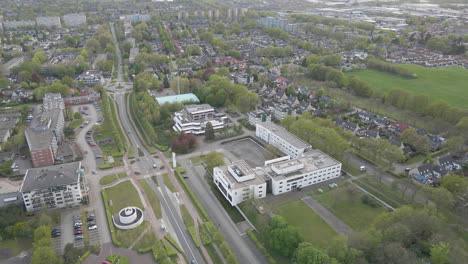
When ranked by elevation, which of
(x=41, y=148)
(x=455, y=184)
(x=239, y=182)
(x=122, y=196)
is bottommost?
(x=122, y=196)

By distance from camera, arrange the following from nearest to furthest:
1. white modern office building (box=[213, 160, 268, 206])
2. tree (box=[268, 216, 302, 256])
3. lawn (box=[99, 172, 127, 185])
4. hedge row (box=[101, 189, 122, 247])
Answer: tree (box=[268, 216, 302, 256]) → hedge row (box=[101, 189, 122, 247]) → white modern office building (box=[213, 160, 268, 206]) → lawn (box=[99, 172, 127, 185])

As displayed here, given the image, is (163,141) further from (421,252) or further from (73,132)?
(421,252)

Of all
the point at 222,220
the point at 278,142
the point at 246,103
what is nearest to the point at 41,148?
the point at 222,220

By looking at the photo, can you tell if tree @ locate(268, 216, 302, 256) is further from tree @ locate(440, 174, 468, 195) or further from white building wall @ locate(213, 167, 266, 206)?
tree @ locate(440, 174, 468, 195)

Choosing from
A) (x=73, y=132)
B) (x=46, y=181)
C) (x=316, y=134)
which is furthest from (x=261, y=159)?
(x=73, y=132)

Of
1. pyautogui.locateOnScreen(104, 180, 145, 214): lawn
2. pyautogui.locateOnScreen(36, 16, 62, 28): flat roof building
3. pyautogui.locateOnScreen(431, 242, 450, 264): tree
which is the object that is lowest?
pyautogui.locateOnScreen(104, 180, 145, 214): lawn

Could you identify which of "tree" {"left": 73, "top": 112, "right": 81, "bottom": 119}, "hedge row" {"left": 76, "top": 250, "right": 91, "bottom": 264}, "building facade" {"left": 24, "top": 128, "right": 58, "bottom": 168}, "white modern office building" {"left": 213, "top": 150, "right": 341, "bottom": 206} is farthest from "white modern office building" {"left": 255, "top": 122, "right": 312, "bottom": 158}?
"tree" {"left": 73, "top": 112, "right": 81, "bottom": 119}

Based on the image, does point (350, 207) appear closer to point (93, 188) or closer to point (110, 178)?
point (110, 178)
